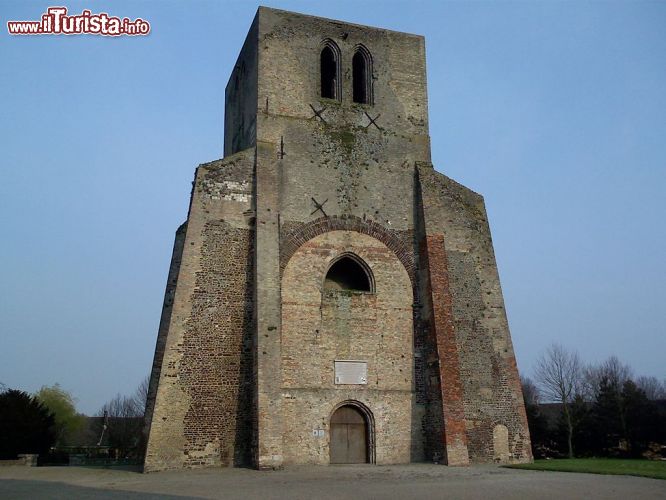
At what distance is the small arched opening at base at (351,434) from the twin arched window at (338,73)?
9.19 meters

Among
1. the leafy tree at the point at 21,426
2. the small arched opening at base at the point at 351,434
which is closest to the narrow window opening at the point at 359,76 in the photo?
the small arched opening at base at the point at 351,434

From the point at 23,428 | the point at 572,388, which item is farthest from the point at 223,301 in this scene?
the point at 572,388

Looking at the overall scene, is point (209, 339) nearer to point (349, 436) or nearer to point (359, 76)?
point (349, 436)

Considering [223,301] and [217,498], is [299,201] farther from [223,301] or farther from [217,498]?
[217,498]

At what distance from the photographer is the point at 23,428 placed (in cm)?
1947

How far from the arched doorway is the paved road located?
108 cm

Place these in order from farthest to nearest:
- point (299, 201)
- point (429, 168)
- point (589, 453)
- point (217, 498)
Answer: point (589, 453) < point (429, 168) < point (299, 201) < point (217, 498)

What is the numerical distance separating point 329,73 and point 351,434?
10.9 m

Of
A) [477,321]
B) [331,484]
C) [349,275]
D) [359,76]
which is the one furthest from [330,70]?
[331,484]

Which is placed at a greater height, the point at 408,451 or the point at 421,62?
the point at 421,62

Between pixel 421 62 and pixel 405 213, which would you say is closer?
pixel 405 213

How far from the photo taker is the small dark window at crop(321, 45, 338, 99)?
63.9 ft

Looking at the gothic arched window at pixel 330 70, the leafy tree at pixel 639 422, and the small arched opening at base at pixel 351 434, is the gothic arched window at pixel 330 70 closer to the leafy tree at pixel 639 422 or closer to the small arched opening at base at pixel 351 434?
the small arched opening at base at pixel 351 434

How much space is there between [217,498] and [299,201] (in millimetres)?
9530
